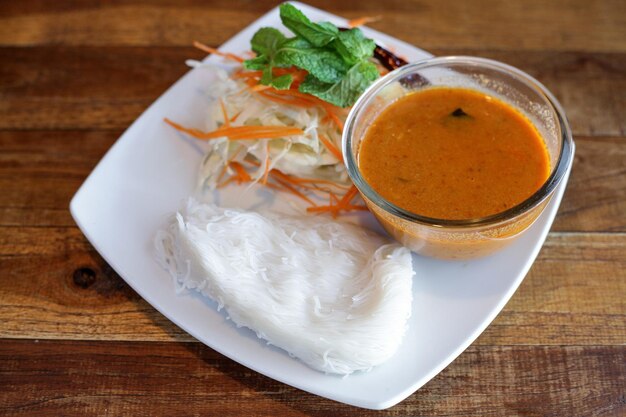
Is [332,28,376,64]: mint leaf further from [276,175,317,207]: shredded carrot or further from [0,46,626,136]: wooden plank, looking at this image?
[0,46,626,136]: wooden plank

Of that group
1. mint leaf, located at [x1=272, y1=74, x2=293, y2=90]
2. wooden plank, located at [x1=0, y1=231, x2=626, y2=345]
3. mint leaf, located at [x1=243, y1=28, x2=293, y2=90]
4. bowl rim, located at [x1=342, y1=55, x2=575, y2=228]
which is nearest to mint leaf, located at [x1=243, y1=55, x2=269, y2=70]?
mint leaf, located at [x1=243, y1=28, x2=293, y2=90]

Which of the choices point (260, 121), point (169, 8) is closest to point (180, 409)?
point (260, 121)

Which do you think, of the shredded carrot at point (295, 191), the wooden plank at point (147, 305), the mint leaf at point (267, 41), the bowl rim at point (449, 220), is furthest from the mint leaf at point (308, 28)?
the wooden plank at point (147, 305)

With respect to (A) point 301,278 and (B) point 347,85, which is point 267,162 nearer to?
(B) point 347,85

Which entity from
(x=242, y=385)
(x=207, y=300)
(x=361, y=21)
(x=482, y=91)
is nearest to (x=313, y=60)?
(x=361, y=21)

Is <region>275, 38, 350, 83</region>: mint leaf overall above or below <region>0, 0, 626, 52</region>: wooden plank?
above

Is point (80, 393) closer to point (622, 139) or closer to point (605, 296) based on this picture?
point (605, 296)
